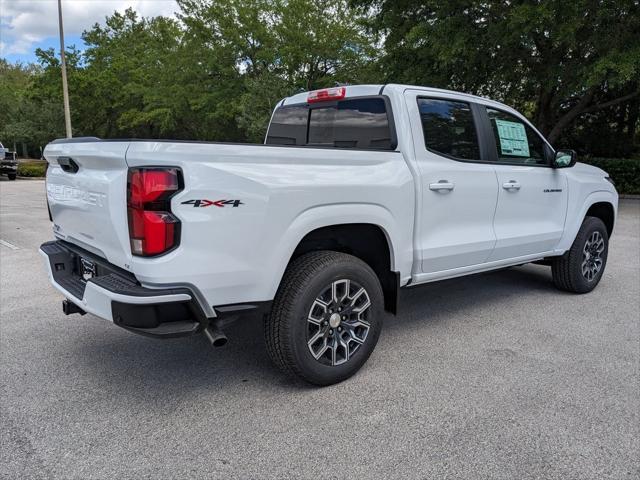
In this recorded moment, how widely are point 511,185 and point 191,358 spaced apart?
2.94 metres

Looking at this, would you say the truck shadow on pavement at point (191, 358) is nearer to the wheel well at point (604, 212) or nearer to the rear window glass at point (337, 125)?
the rear window glass at point (337, 125)

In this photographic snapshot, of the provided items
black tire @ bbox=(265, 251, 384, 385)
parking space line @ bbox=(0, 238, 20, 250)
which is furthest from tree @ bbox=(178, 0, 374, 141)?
black tire @ bbox=(265, 251, 384, 385)

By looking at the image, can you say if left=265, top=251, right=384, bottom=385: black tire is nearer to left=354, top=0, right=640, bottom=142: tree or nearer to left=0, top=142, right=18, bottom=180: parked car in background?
left=354, top=0, right=640, bottom=142: tree

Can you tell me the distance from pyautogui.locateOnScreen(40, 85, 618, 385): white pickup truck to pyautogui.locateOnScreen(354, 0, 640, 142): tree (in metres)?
8.77

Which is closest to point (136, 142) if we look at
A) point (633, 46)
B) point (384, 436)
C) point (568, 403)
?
point (384, 436)

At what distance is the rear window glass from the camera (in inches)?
145

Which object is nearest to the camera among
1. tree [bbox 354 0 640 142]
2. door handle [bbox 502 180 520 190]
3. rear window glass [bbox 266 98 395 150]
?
rear window glass [bbox 266 98 395 150]

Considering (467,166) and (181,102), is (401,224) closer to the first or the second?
(467,166)

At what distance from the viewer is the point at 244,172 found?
2602 mm

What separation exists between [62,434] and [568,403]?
2836mm

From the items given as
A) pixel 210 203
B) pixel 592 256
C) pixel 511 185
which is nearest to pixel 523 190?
pixel 511 185

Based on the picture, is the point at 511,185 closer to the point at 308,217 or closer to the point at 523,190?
the point at 523,190

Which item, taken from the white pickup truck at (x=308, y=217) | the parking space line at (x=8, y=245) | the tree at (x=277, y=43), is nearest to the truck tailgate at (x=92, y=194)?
the white pickup truck at (x=308, y=217)

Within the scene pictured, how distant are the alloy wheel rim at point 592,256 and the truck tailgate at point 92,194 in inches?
181
